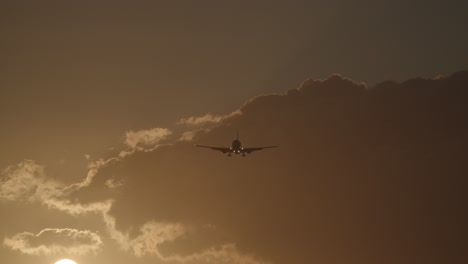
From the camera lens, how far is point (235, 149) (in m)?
196
